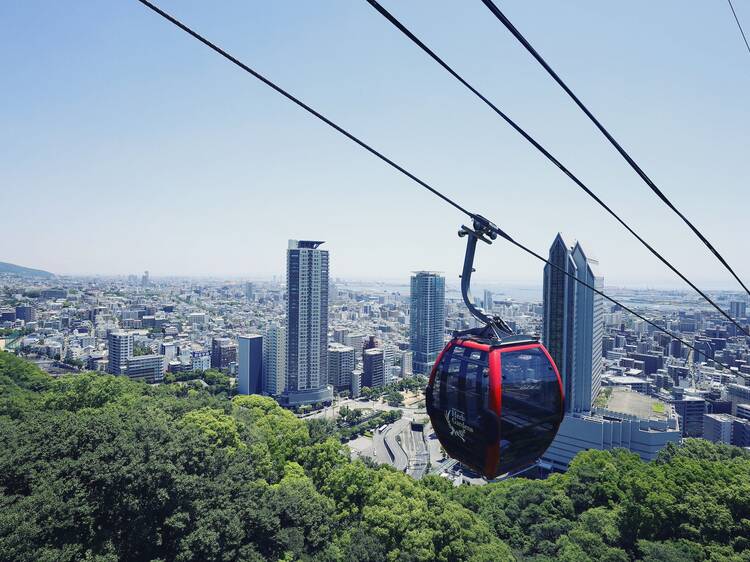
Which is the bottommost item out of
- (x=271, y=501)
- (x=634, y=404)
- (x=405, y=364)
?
(x=405, y=364)

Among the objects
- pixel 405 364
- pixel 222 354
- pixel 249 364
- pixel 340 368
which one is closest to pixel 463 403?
pixel 249 364

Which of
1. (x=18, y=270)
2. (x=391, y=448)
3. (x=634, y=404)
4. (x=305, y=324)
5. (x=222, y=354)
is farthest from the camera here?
(x=18, y=270)

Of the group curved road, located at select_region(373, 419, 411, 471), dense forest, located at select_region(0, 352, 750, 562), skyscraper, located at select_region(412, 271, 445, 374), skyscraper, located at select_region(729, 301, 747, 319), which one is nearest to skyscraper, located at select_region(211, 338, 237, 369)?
skyscraper, located at select_region(412, 271, 445, 374)

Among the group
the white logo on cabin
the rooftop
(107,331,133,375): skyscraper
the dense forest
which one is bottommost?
the rooftop

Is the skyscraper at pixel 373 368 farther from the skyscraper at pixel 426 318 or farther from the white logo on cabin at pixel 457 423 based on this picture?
the white logo on cabin at pixel 457 423

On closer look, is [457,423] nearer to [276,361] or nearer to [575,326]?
[575,326]

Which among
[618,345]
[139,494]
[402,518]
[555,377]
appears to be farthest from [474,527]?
[618,345]

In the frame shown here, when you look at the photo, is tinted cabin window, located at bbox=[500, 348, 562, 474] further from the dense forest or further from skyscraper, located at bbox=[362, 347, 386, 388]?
skyscraper, located at bbox=[362, 347, 386, 388]
